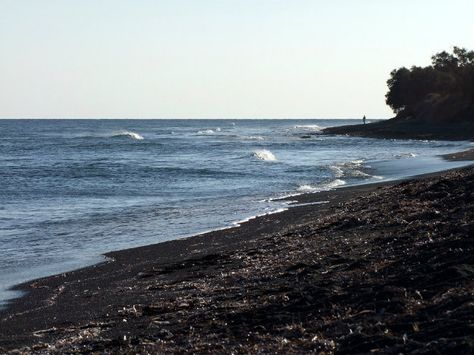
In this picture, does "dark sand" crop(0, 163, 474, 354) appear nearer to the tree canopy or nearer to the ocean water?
the ocean water

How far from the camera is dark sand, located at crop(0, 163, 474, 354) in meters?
6.92

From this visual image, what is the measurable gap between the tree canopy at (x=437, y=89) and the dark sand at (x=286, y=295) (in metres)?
76.9

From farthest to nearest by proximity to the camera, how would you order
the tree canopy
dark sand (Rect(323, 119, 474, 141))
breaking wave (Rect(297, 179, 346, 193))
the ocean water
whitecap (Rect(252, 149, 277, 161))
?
the tree canopy < dark sand (Rect(323, 119, 474, 141)) < whitecap (Rect(252, 149, 277, 161)) < breaking wave (Rect(297, 179, 346, 193)) < the ocean water

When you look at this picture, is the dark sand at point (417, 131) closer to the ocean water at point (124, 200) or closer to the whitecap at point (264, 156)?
the whitecap at point (264, 156)

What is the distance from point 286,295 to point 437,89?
10417 cm

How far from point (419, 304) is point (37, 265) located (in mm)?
8508

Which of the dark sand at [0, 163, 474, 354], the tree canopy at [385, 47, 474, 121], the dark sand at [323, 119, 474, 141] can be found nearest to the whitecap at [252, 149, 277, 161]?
the dark sand at [323, 119, 474, 141]

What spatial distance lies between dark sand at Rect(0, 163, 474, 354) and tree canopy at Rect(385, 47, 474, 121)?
252ft

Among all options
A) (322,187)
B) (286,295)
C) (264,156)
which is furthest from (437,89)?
(286,295)

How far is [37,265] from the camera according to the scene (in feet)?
46.5

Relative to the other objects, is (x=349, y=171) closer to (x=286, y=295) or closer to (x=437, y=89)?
(x=286, y=295)

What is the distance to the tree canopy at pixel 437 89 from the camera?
91750 millimetres

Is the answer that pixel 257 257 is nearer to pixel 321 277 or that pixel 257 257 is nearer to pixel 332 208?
pixel 321 277

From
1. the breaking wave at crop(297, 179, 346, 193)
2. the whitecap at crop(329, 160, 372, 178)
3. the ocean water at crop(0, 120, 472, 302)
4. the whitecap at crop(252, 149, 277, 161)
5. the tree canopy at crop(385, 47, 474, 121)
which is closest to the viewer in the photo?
the ocean water at crop(0, 120, 472, 302)
